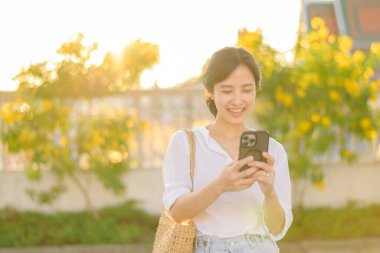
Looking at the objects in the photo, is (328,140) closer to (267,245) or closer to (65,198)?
(65,198)

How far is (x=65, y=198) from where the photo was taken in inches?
453

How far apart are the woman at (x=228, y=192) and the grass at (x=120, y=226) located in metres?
6.80

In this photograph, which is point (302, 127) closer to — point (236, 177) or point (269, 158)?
point (269, 158)

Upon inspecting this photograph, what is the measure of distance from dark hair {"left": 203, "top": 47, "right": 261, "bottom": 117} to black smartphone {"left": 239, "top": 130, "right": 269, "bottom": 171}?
0.99 ft

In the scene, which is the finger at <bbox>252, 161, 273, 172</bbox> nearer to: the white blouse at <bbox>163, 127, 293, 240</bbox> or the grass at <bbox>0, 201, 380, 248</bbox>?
the white blouse at <bbox>163, 127, 293, 240</bbox>

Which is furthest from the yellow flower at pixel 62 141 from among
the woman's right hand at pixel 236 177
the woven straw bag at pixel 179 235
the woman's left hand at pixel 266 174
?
the woman's right hand at pixel 236 177

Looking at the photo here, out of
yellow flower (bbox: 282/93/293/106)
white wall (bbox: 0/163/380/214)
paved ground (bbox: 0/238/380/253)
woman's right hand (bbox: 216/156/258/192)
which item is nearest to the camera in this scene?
woman's right hand (bbox: 216/156/258/192)

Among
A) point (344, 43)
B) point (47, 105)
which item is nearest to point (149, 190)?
point (47, 105)

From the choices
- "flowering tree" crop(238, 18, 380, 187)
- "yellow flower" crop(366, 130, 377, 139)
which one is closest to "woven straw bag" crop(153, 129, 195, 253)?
"flowering tree" crop(238, 18, 380, 187)

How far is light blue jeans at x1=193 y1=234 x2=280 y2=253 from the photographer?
128 inches

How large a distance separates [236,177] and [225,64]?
50 cm

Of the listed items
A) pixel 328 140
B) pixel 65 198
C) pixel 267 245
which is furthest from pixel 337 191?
pixel 267 245

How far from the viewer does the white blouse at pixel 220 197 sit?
327cm

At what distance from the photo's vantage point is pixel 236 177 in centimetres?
298
